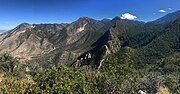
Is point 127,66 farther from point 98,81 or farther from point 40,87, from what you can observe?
point 40,87

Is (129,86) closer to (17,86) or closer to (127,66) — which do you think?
(127,66)

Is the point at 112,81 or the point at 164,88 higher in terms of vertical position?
the point at 112,81

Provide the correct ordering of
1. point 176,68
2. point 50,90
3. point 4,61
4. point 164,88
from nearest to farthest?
point 50,90 → point 164,88 → point 4,61 → point 176,68

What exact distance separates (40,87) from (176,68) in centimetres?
14727

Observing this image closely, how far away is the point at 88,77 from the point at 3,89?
16.1 metres

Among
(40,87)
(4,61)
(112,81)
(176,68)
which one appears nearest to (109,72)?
(112,81)

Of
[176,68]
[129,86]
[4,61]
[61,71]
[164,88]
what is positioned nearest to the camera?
[61,71]

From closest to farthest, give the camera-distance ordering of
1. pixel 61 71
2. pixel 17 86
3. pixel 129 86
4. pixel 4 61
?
pixel 17 86, pixel 61 71, pixel 129 86, pixel 4 61

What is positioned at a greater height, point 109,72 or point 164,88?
point 109,72

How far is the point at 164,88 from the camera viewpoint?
12438cm

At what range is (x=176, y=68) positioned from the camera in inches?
7298

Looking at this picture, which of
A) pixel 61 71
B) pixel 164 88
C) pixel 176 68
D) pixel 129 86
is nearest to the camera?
pixel 61 71

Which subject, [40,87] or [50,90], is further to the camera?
[40,87]

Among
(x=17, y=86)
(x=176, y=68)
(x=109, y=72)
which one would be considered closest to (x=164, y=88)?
(x=176, y=68)
